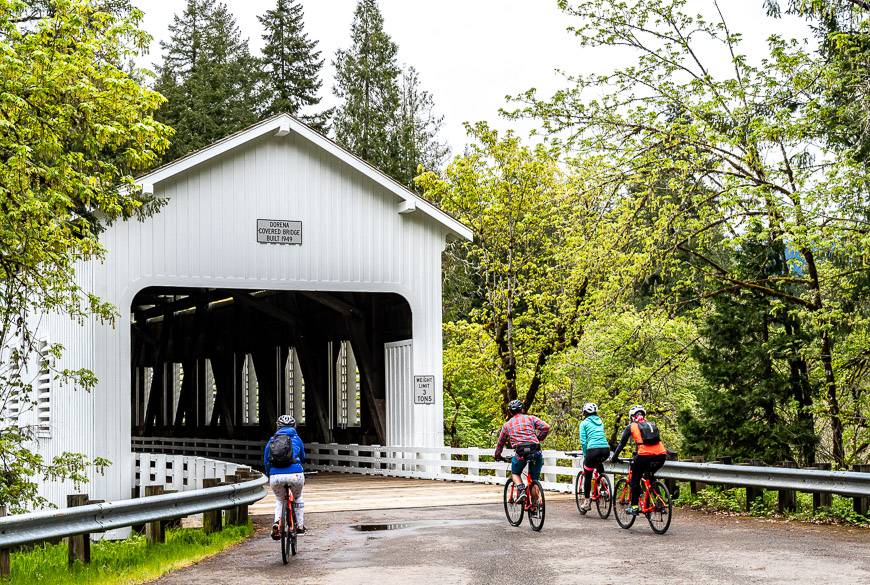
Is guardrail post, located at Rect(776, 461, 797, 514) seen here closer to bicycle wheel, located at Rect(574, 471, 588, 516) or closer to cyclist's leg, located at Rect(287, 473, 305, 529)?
bicycle wheel, located at Rect(574, 471, 588, 516)

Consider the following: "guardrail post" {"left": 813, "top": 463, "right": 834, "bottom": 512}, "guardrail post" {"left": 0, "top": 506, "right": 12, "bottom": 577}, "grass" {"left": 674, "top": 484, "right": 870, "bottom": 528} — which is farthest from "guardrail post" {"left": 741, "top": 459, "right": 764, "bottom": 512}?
"guardrail post" {"left": 0, "top": 506, "right": 12, "bottom": 577}

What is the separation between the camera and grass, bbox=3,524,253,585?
9891 millimetres

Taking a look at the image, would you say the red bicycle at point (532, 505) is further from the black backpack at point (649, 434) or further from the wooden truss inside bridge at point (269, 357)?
the wooden truss inside bridge at point (269, 357)

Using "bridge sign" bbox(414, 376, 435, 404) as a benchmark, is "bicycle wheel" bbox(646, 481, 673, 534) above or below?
below

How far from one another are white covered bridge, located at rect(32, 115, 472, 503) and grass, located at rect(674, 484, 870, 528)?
7003 millimetres

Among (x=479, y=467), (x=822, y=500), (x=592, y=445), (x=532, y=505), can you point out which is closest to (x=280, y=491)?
(x=532, y=505)

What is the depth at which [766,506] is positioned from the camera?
1484 cm

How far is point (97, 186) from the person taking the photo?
1352cm

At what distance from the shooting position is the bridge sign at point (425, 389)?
21.9m

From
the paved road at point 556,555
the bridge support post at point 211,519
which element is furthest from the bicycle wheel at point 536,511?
the bridge support post at point 211,519

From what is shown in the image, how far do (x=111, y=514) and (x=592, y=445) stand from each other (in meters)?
6.03

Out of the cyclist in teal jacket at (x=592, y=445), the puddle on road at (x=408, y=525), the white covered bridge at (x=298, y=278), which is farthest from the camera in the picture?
the white covered bridge at (x=298, y=278)

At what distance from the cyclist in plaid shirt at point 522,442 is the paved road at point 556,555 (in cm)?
69

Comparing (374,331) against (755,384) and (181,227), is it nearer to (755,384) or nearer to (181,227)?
(181,227)
